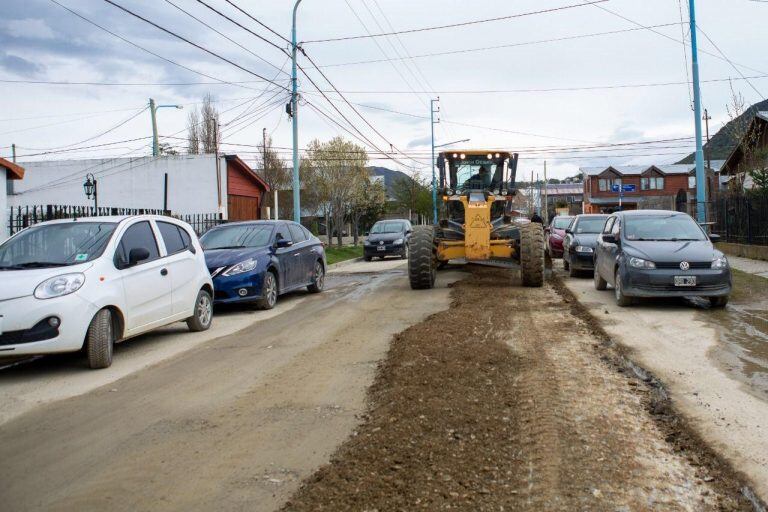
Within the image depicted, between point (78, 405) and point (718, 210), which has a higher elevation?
point (718, 210)

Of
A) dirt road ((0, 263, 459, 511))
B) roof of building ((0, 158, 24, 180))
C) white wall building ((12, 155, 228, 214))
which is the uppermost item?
white wall building ((12, 155, 228, 214))

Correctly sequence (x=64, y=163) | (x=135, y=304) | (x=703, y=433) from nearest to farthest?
(x=703, y=433) → (x=135, y=304) → (x=64, y=163)

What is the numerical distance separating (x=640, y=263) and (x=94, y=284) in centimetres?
801

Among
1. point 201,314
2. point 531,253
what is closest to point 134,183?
point 531,253

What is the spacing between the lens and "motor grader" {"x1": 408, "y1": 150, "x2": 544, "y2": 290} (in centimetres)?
1404

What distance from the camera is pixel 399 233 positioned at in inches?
1113

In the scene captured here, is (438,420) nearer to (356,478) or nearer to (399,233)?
(356,478)

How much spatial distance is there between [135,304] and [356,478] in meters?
5.10

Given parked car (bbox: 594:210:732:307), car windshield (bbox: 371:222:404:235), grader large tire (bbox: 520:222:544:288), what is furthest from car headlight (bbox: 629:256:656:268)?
car windshield (bbox: 371:222:404:235)

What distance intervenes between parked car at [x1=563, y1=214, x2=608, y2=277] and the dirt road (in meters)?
8.86

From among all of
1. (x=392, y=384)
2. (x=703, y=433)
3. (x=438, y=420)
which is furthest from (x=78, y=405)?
(x=703, y=433)

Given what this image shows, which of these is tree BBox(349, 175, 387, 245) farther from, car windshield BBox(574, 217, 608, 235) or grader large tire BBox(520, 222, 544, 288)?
grader large tire BBox(520, 222, 544, 288)

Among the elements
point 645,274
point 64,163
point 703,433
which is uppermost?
point 64,163

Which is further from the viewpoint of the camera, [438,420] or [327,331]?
[327,331]
